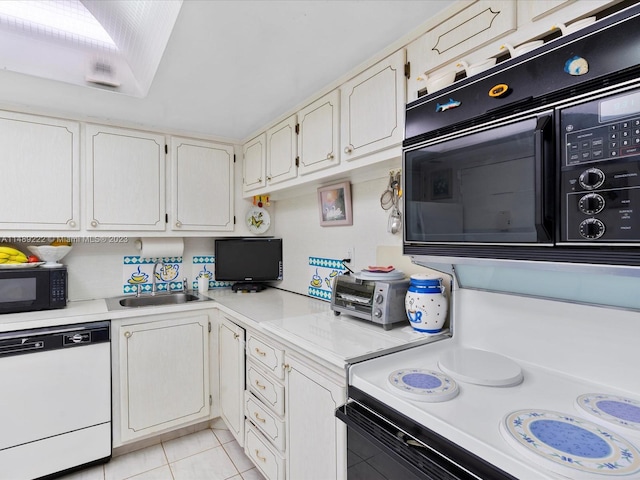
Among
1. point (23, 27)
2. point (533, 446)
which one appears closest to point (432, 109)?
point (533, 446)

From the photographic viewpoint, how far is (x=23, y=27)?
1.46m

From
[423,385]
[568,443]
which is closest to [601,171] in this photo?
[568,443]

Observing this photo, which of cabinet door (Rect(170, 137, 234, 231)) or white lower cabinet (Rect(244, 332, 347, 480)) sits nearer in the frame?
white lower cabinet (Rect(244, 332, 347, 480))

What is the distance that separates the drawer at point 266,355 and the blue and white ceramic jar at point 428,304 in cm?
64

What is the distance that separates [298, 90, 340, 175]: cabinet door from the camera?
5.69ft

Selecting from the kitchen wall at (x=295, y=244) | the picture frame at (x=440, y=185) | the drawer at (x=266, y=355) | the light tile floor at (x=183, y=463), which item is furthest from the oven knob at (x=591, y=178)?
the light tile floor at (x=183, y=463)

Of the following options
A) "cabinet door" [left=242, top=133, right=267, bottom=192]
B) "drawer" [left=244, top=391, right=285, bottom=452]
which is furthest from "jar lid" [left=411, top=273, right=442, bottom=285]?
"cabinet door" [left=242, top=133, right=267, bottom=192]

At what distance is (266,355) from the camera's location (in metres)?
1.72

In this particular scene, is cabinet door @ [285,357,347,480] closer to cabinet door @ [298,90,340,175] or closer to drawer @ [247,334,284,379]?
drawer @ [247,334,284,379]

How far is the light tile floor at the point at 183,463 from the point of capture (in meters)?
1.96

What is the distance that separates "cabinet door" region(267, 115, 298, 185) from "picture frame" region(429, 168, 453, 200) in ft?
3.63

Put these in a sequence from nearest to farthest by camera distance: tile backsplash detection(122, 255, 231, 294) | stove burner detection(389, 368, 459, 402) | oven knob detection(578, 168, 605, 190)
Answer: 1. oven knob detection(578, 168, 605, 190)
2. stove burner detection(389, 368, 459, 402)
3. tile backsplash detection(122, 255, 231, 294)

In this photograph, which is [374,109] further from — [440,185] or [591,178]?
[591,178]

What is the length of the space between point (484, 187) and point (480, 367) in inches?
23.0
